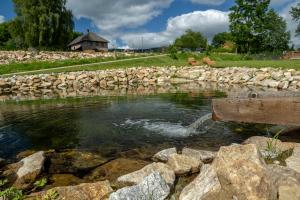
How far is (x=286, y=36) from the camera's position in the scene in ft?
280

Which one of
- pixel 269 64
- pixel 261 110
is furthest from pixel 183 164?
pixel 269 64

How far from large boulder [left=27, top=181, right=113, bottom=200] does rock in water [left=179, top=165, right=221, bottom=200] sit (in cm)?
111

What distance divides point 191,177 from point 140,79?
23645 millimetres

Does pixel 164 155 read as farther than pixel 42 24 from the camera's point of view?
No

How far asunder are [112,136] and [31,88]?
19.0 m

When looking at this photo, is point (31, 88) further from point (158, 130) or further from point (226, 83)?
point (158, 130)

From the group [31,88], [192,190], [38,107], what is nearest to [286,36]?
[31,88]

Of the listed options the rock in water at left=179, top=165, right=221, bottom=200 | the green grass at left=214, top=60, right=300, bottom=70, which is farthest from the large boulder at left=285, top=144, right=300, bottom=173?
the green grass at left=214, top=60, right=300, bottom=70

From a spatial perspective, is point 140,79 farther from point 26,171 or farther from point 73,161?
point 26,171

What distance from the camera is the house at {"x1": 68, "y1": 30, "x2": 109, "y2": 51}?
270 feet

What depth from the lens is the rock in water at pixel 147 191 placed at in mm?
4074

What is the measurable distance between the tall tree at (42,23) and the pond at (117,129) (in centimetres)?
4516

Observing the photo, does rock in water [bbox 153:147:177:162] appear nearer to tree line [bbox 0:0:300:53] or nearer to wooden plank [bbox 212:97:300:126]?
wooden plank [bbox 212:97:300:126]

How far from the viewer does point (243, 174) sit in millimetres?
3914
